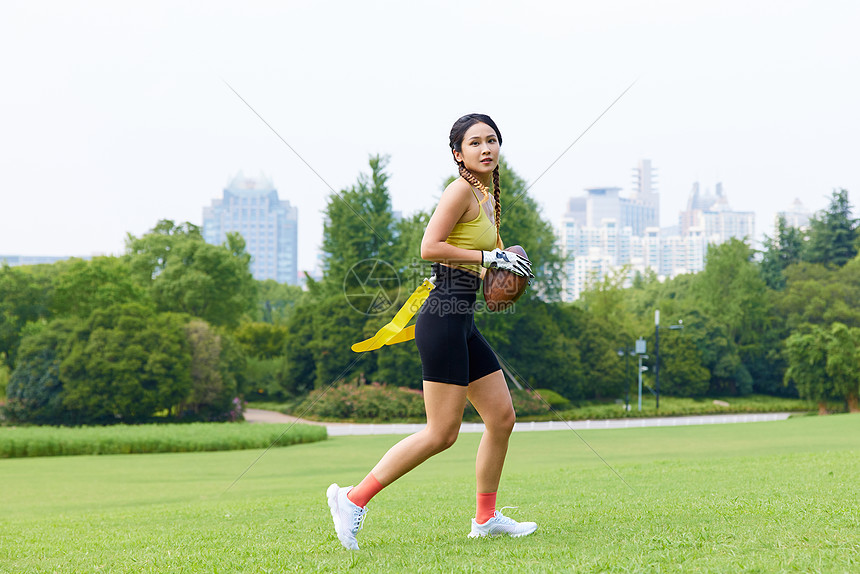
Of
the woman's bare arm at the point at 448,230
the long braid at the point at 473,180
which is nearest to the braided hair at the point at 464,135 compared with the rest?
the long braid at the point at 473,180

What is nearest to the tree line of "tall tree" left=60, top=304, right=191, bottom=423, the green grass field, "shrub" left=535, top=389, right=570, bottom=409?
"tall tree" left=60, top=304, right=191, bottom=423

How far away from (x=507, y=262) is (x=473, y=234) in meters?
0.24

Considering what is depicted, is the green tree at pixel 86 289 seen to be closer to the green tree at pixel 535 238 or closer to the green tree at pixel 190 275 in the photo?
the green tree at pixel 190 275

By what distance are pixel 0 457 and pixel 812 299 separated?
4910 centimetres

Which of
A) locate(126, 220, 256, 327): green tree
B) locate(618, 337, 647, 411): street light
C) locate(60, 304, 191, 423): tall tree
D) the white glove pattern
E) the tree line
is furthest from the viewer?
locate(126, 220, 256, 327): green tree

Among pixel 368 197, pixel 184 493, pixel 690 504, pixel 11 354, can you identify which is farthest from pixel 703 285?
pixel 690 504

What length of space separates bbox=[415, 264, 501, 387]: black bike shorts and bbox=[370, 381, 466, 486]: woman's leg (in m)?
0.06

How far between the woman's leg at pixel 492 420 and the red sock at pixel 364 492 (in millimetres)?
580

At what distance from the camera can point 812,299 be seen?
2030 inches

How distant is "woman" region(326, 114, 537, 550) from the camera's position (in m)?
3.82

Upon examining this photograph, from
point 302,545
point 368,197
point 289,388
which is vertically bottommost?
point 289,388

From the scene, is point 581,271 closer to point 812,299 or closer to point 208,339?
point 812,299

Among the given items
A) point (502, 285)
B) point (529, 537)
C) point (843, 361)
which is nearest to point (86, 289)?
point (502, 285)

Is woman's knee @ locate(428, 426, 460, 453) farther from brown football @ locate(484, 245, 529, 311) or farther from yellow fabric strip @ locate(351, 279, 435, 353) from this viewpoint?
brown football @ locate(484, 245, 529, 311)
